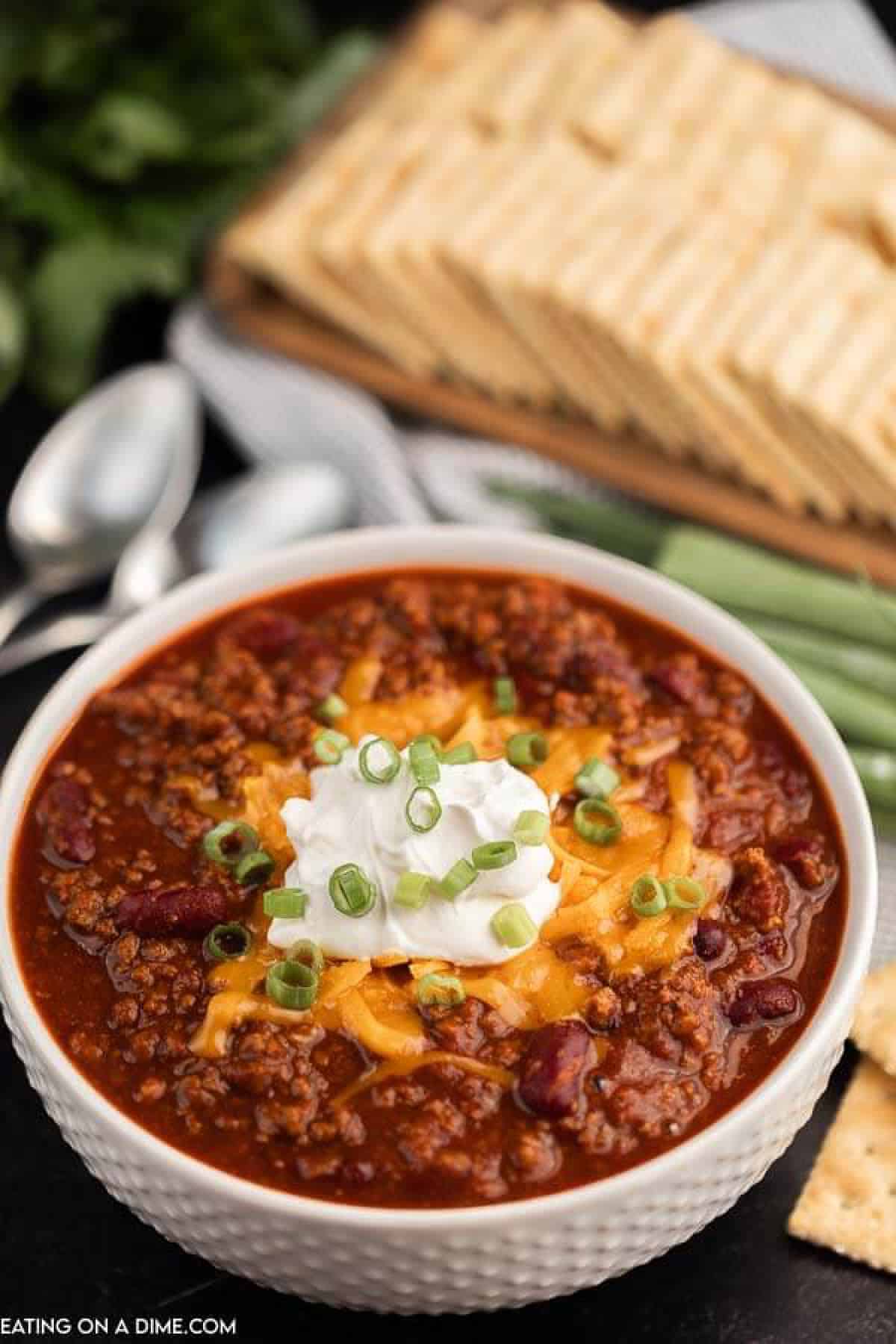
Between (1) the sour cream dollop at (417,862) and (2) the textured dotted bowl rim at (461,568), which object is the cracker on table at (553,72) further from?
(1) the sour cream dollop at (417,862)

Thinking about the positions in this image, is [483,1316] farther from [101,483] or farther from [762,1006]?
[101,483]

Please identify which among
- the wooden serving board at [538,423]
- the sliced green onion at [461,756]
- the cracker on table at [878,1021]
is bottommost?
the cracker on table at [878,1021]

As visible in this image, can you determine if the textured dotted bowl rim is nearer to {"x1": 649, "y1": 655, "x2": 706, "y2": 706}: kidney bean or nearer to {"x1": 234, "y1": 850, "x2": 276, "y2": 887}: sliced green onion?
{"x1": 649, "y1": 655, "x2": 706, "y2": 706}: kidney bean

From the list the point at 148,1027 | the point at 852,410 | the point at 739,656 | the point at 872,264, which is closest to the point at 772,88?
the point at 872,264

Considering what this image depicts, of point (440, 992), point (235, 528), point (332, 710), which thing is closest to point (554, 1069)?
point (440, 992)

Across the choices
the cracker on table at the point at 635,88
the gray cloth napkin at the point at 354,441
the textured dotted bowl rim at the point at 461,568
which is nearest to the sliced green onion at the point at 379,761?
the textured dotted bowl rim at the point at 461,568

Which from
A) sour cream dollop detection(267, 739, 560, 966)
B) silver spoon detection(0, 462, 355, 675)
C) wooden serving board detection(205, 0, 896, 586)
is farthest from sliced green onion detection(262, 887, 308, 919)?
wooden serving board detection(205, 0, 896, 586)
